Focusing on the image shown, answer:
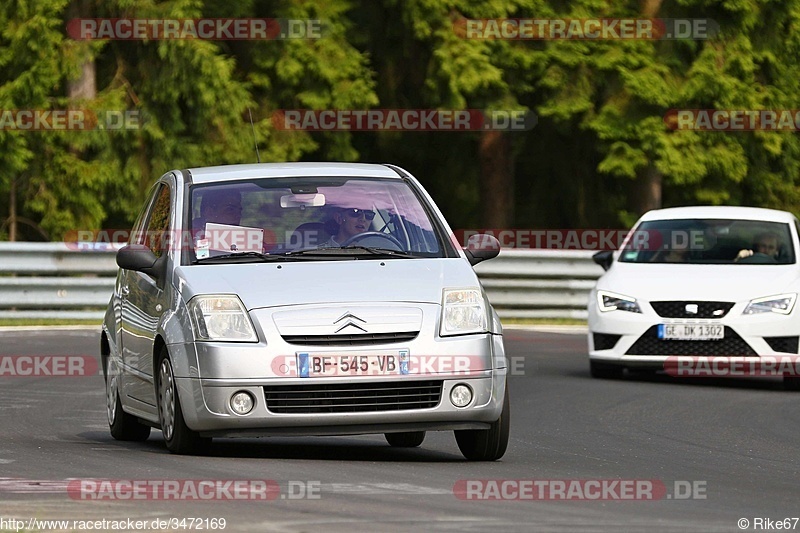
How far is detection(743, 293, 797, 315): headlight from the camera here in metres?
16.9

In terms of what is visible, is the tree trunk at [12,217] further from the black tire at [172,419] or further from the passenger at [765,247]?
the black tire at [172,419]

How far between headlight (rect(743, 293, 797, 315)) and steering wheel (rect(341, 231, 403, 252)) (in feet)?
22.1

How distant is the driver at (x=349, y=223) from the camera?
10.8 m

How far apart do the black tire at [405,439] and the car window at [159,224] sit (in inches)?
69.4

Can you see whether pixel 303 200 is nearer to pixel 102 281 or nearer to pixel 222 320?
pixel 222 320

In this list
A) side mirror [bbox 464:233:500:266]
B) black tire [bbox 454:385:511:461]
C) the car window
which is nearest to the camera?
black tire [bbox 454:385:511:461]

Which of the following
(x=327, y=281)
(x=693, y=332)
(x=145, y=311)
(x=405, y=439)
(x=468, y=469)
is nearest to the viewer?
(x=468, y=469)

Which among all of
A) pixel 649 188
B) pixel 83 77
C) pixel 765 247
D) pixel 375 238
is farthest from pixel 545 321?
pixel 375 238

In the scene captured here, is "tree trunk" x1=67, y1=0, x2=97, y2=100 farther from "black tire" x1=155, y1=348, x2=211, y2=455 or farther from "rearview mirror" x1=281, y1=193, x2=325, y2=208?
"black tire" x1=155, y1=348, x2=211, y2=455

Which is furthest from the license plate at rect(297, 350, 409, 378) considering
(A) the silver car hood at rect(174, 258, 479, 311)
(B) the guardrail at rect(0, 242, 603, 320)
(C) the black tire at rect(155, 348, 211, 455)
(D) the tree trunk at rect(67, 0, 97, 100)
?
(D) the tree trunk at rect(67, 0, 97, 100)

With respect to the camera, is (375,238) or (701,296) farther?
(701,296)

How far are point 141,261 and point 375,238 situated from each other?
4.35 ft

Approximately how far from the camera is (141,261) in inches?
431

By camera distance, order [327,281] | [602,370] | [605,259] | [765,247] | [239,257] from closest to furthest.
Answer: [327,281] → [239,257] → [602,370] → [765,247] → [605,259]
